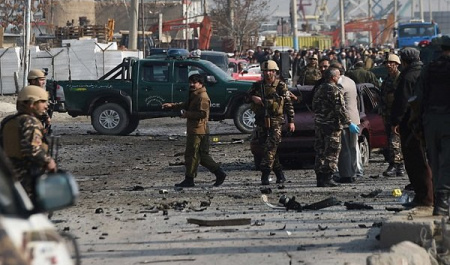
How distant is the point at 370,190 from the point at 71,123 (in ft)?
68.6

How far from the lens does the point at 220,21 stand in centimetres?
8588

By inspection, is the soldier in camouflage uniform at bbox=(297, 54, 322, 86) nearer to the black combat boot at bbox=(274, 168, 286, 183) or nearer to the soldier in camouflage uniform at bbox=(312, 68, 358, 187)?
the black combat boot at bbox=(274, 168, 286, 183)

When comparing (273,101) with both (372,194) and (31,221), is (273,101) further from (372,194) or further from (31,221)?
(31,221)

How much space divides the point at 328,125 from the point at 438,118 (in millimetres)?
5175

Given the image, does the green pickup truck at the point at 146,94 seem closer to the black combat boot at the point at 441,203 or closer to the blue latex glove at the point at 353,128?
the blue latex glove at the point at 353,128

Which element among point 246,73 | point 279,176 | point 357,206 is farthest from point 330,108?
point 246,73

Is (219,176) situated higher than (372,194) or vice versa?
(219,176)

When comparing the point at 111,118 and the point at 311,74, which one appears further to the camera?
the point at 111,118

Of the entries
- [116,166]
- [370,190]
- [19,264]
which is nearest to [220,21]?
[116,166]

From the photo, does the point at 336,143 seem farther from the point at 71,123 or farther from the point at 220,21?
the point at 220,21

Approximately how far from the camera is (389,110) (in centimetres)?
1733

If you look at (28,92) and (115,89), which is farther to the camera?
(115,89)

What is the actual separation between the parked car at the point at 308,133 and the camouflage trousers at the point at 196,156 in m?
1.53

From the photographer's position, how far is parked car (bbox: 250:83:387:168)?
19047 millimetres
